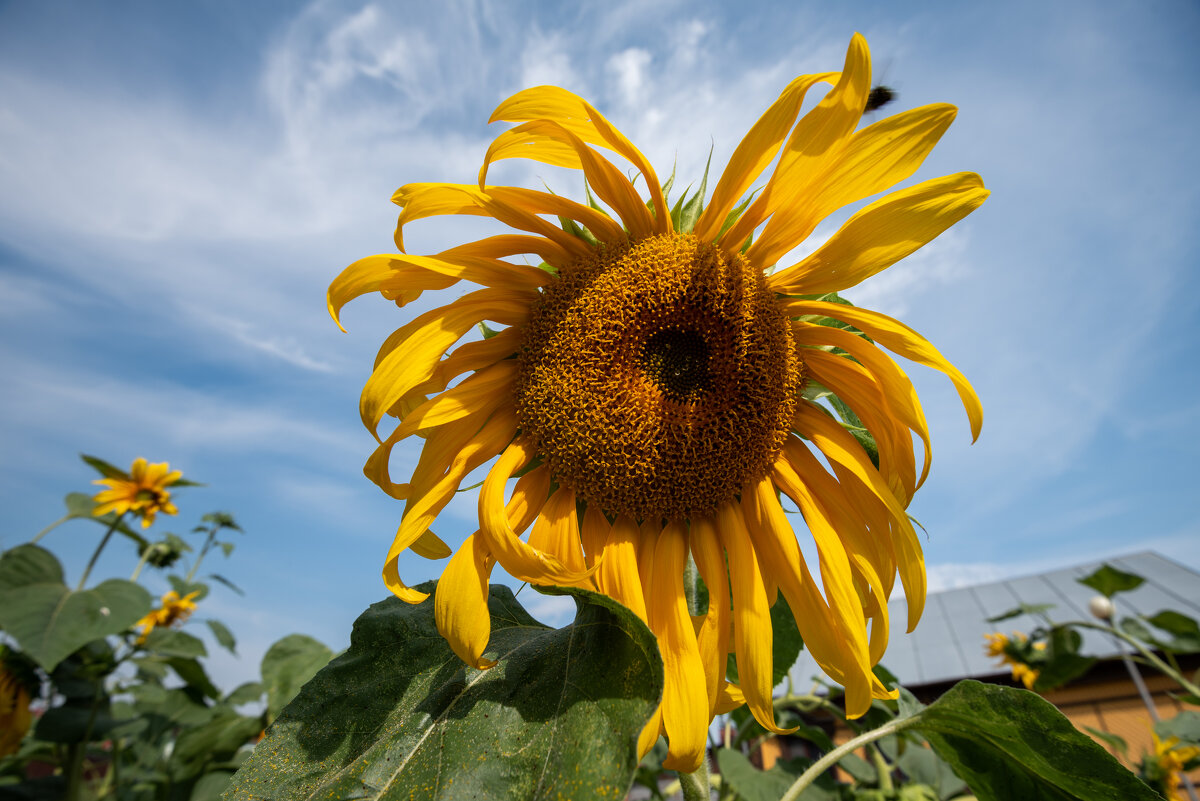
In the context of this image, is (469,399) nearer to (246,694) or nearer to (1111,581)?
(246,694)

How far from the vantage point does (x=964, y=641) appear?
16.6m

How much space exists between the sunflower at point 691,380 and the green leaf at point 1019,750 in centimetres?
25

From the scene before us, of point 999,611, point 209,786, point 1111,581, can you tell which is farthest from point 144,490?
point 999,611

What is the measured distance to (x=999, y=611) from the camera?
1766 cm

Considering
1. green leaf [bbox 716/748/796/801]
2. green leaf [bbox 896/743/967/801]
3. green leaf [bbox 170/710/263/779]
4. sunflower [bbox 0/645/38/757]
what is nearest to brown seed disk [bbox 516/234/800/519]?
green leaf [bbox 716/748/796/801]

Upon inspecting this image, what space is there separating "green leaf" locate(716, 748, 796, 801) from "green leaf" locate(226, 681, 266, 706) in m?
3.72

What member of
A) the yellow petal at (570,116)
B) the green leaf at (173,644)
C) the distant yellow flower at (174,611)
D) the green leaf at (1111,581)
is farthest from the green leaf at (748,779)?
the distant yellow flower at (174,611)

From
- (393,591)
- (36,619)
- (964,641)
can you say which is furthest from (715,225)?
(964,641)

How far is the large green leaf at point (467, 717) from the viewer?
1.13 meters

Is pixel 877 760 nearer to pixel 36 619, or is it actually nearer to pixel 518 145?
pixel 518 145

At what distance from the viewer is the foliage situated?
150 inches

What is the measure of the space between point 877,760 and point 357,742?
3019 millimetres

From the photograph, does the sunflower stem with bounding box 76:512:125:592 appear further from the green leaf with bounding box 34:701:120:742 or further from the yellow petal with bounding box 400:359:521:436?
the yellow petal with bounding box 400:359:521:436

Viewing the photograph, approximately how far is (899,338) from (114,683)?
5.58 meters
